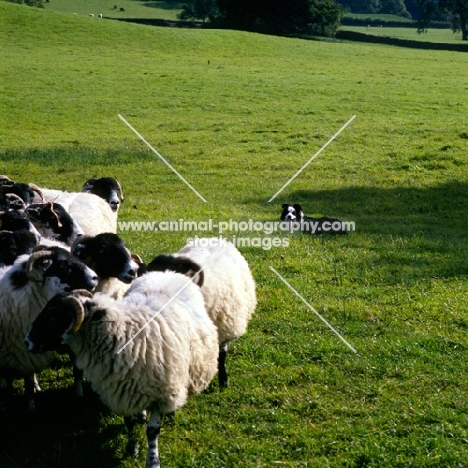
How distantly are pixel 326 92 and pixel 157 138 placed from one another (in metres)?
12.4

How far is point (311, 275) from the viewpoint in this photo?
9.99 m

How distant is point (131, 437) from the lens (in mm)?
5867

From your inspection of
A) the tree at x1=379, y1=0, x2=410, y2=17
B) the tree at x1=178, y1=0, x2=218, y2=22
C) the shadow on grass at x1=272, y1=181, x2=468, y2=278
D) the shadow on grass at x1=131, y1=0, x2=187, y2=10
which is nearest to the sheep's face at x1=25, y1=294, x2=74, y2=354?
the shadow on grass at x1=272, y1=181, x2=468, y2=278

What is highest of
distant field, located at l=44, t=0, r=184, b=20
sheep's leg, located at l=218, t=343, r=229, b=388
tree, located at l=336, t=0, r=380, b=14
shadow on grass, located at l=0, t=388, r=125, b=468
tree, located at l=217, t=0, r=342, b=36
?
tree, located at l=336, t=0, r=380, b=14

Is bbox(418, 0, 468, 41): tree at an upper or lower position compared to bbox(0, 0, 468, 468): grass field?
upper

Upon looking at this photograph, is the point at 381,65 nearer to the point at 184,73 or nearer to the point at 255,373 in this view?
the point at 184,73

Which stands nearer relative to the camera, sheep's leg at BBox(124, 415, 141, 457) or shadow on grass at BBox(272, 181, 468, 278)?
sheep's leg at BBox(124, 415, 141, 457)

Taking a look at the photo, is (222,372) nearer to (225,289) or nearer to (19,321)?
(225,289)

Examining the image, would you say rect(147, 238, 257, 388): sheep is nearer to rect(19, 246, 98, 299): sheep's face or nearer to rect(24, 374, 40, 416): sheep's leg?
rect(19, 246, 98, 299): sheep's face

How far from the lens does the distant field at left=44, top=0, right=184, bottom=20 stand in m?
85.2

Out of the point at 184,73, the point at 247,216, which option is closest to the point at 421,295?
the point at 247,216

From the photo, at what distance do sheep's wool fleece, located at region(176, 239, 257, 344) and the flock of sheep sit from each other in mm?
11

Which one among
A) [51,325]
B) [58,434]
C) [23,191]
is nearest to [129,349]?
[51,325]

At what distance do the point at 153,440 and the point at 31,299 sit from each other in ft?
6.37
